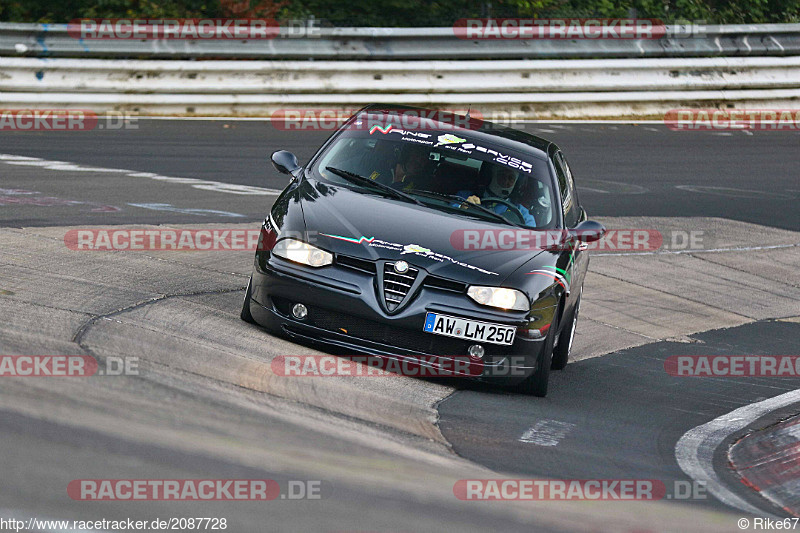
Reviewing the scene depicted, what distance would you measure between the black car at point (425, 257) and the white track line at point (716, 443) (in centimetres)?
104

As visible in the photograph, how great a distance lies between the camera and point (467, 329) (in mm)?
7086

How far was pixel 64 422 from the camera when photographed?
520cm

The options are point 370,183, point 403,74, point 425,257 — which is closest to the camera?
point 425,257

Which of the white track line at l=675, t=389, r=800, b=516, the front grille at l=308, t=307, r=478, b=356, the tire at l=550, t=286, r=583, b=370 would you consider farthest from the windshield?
the white track line at l=675, t=389, r=800, b=516

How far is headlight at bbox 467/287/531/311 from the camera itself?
7109 mm

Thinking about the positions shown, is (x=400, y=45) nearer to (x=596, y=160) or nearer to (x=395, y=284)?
(x=596, y=160)

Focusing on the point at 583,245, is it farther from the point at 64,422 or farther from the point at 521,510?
the point at 64,422

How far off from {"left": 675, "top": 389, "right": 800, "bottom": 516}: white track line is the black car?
40.8 inches

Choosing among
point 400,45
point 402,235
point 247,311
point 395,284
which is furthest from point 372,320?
point 400,45

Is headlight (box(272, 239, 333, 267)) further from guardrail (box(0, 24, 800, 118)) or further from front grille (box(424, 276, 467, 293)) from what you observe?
guardrail (box(0, 24, 800, 118))

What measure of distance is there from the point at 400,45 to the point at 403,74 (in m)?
0.71

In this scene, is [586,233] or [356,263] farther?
[586,233]

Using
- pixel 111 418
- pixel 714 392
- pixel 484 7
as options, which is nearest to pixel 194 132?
pixel 484 7

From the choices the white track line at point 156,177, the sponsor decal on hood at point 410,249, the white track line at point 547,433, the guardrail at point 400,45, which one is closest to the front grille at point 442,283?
the sponsor decal on hood at point 410,249
